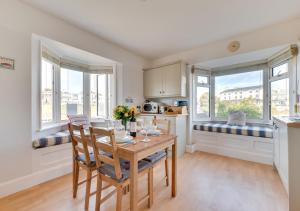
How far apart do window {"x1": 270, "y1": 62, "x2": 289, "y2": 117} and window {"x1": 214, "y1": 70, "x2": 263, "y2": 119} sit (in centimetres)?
24

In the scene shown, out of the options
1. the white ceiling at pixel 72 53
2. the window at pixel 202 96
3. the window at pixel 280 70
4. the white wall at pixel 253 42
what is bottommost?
the window at pixel 202 96

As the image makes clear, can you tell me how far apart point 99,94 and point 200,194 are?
2908 mm

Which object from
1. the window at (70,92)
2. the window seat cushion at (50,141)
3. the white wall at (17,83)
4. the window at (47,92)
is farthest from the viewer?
the window at (70,92)

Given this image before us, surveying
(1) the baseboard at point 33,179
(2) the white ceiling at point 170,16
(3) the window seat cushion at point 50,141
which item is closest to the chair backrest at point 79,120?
(3) the window seat cushion at point 50,141

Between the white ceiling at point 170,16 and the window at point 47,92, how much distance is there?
39.6 inches

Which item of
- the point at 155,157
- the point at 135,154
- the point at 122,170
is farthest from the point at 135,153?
the point at 155,157

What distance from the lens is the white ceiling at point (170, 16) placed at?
1941 millimetres

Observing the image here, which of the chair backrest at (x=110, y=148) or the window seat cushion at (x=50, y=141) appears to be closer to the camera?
the chair backrest at (x=110, y=148)

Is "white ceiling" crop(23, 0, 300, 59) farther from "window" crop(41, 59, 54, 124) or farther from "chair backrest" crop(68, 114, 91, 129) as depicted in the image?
"chair backrest" crop(68, 114, 91, 129)

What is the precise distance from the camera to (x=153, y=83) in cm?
386

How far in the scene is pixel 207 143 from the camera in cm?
354

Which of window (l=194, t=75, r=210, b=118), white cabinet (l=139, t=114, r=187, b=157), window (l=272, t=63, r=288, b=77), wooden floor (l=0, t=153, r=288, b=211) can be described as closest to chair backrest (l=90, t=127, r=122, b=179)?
wooden floor (l=0, t=153, r=288, b=211)

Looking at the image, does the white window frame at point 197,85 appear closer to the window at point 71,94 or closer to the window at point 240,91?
the window at point 240,91

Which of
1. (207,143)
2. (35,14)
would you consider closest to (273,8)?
(207,143)
